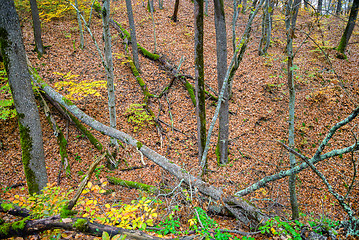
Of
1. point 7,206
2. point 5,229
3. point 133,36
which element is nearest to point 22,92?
point 7,206

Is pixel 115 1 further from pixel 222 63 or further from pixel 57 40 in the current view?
pixel 222 63

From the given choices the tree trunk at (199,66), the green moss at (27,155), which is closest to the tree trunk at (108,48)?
the green moss at (27,155)

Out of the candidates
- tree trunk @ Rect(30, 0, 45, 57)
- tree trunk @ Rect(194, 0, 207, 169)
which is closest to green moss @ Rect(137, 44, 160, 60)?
tree trunk @ Rect(30, 0, 45, 57)

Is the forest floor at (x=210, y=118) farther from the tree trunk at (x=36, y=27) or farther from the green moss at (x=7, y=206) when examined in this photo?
the green moss at (x=7, y=206)

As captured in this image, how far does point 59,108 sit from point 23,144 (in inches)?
154

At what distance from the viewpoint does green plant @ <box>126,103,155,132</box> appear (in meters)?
9.25

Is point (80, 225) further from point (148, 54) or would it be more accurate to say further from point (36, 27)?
point (148, 54)

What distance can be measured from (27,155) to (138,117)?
5.09 meters

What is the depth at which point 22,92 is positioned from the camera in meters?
4.59

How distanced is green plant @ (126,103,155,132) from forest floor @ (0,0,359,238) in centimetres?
9

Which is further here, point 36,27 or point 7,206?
point 36,27

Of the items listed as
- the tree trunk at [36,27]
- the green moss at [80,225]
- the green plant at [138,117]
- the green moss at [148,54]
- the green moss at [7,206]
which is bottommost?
the green plant at [138,117]

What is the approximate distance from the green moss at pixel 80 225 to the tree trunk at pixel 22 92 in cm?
292

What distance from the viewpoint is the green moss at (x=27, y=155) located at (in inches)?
188
